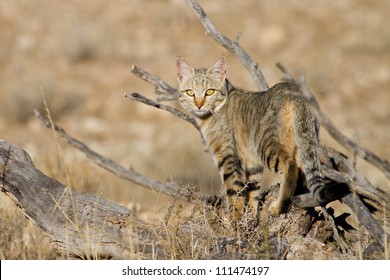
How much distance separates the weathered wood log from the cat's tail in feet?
3.82

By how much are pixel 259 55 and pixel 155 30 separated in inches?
115

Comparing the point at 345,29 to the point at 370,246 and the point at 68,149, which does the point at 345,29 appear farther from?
the point at 370,246

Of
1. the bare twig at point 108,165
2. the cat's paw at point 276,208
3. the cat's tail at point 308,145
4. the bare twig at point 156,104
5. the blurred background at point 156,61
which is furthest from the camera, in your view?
the blurred background at point 156,61

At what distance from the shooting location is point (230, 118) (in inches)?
232

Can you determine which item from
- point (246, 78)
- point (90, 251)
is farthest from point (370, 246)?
point (246, 78)

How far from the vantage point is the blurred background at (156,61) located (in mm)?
13109

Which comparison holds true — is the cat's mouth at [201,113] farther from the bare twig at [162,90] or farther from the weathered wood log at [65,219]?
the weathered wood log at [65,219]

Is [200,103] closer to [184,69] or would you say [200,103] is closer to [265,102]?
[184,69]

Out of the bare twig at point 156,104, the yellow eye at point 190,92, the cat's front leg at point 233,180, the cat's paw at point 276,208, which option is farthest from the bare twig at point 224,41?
the cat's paw at point 276,208

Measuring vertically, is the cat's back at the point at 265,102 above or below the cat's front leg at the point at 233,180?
above

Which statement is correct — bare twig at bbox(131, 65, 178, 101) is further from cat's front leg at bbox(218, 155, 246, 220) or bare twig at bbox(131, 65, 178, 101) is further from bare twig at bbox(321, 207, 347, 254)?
bare twig at bbox(321, 207, 347, 254)

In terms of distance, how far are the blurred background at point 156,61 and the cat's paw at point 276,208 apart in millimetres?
5474
